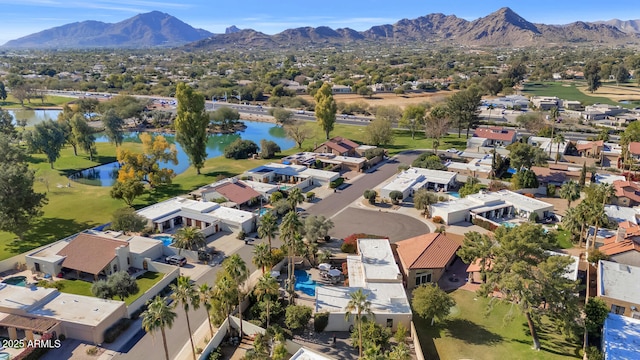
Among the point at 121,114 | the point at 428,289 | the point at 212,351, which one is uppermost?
the point at 121,114

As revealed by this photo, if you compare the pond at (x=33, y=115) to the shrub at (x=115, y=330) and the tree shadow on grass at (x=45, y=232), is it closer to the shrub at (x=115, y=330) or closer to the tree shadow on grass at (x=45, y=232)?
the tree shadow on grass at (x=45, y=232)

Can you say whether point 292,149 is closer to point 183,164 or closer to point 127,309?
point 183,164

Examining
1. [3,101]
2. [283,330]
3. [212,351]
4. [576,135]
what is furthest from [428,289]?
[3,101]

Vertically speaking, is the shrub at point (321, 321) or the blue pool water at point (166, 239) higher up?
the blue pool water at point (166, 239)

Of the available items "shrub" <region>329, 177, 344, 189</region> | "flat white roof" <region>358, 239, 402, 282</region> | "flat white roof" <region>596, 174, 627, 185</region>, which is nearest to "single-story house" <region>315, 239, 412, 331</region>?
"flat white roof" <region>358, 239, 402, 282</region>

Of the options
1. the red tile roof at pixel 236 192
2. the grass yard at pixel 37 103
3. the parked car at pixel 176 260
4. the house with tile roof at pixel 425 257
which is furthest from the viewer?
the grass yard at pixel 37 103

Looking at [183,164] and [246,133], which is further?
[246,133]

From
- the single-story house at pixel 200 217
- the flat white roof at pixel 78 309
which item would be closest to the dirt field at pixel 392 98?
the single-story house at pixel 200 217
